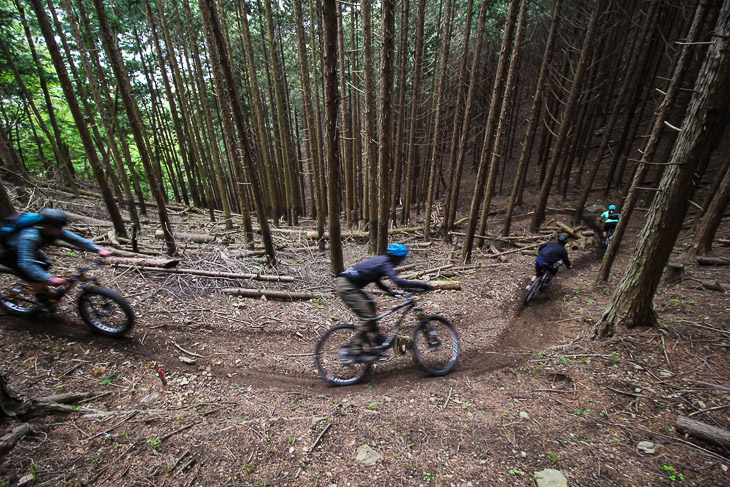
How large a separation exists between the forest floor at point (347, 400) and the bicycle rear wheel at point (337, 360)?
0.17 m

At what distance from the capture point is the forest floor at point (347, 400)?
8.89ft

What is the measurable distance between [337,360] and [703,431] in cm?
448

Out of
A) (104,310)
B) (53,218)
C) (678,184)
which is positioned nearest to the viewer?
(678,184)

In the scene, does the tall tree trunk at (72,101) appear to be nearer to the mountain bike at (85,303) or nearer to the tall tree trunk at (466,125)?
the mountain bike at (85,303)

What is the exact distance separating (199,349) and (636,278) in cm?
735

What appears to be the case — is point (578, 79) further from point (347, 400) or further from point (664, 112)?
point (347, 400)

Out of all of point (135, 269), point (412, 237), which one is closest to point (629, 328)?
point (412, 237)

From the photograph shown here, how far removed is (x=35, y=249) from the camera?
402 cm

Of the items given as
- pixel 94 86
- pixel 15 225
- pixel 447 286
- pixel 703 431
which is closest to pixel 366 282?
pixel 703 431

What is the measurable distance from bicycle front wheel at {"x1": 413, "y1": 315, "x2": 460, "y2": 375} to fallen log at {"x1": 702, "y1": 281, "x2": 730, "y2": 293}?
19.9 feet

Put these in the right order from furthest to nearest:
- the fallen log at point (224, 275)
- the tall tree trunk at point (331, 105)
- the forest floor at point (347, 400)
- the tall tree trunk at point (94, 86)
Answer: the tall tree trunk at point (94, 86), the fallen log at point (224, 275), the tall tree trunk at point (331, 105), the forest floor at point (347, 400)

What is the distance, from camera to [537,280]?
7.20 metres

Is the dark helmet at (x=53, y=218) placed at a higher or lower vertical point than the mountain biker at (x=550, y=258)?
higher

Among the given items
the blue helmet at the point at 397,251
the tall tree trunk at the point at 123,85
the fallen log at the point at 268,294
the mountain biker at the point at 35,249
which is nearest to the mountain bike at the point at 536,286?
the blue helmet at the point at 397,251
